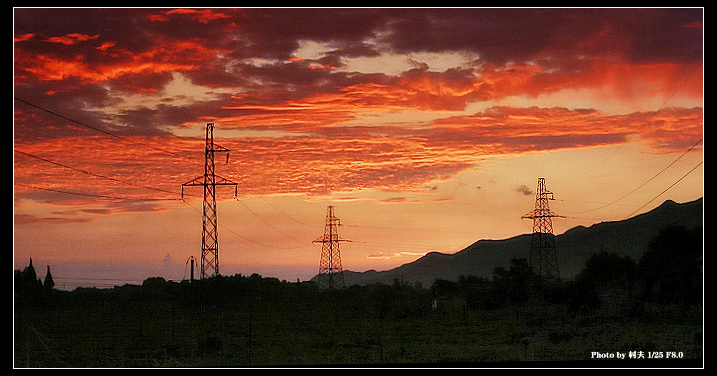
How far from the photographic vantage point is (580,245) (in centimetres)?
11894

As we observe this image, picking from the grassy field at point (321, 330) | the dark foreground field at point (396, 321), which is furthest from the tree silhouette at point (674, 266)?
the grassy field at point (321, 330)

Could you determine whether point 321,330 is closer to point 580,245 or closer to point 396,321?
point 396,321

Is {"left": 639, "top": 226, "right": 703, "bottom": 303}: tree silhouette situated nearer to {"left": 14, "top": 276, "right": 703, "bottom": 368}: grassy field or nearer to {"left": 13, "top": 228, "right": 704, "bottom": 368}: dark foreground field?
{"left": 13, "top": 228, "right": 704, "bottom": 368}: dark foreground field

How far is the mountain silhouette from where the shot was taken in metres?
87.7

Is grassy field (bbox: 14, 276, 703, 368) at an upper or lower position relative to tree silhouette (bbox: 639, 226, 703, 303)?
lower

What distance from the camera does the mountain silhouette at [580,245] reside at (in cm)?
8769

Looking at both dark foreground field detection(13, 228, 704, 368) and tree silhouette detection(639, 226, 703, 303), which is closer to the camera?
dark foreground field detection(13, 228, 704, 368)

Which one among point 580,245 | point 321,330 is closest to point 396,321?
point 321,330

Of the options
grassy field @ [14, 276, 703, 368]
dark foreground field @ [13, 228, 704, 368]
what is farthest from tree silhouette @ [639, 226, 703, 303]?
grassy field @ [14, 276, 703, 368]

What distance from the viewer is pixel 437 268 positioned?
178875 mm

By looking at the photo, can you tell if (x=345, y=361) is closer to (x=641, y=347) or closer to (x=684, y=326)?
(x=641, y=347)

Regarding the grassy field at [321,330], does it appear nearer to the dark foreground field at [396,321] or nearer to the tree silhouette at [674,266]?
the dark foreground field at [396,321]
